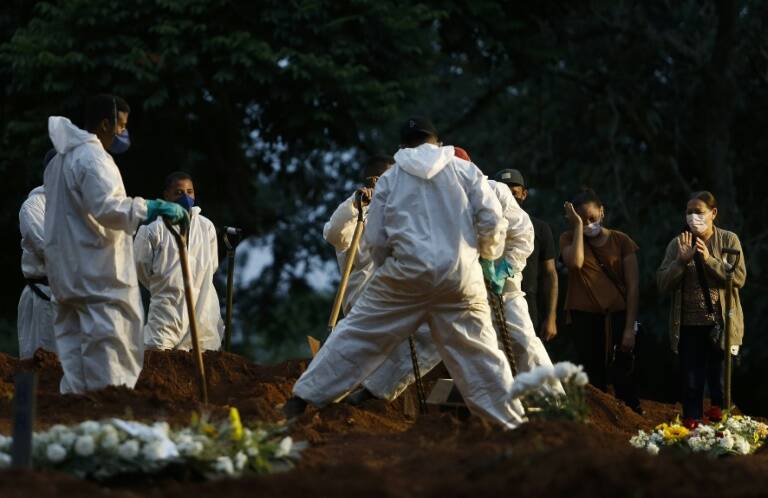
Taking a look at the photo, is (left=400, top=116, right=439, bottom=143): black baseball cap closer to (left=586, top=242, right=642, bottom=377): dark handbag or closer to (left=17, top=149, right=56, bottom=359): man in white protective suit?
(left=17, top=149, right=56, bottom=359): man in white protective suit

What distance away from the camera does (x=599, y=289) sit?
42.3ft

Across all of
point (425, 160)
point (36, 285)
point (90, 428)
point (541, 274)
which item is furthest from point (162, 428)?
point (541, 274)

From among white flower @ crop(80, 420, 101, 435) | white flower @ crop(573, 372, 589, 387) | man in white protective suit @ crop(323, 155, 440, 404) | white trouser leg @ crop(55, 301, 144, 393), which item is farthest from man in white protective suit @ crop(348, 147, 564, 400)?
white flower @ crop(80, 420, 101, 435)

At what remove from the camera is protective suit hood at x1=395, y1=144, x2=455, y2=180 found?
9.55 m

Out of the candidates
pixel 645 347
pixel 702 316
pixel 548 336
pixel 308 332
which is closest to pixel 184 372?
pixel 548 336

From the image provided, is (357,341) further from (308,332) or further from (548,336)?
(308,332)

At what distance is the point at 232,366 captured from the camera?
507 inches

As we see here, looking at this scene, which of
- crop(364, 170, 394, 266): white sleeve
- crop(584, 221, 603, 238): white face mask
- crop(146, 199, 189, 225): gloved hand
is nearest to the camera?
crop(146, 199, 189, 225): gloved hand

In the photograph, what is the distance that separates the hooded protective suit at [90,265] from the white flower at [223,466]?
2.51m

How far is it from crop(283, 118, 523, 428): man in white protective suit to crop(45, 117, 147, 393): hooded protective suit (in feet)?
3.58

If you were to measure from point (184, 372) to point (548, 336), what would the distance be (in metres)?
2.79

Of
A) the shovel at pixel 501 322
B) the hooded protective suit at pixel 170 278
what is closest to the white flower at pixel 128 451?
the shovel at pixel 501 322

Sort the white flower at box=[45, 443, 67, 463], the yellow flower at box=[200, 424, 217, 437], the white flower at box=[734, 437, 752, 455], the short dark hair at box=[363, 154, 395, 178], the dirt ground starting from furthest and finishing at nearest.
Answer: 1. the short dark hair at box=[363, 154, 395, 178]
2. the white flower at box=[734, 437, 752, 455]
3. the yellow flower at box=[200, 424, 217, 437]
4. the white flower at box=[45, 443, 67, 463]
5. the dirt ground

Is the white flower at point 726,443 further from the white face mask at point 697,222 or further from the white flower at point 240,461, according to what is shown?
the white flower at point 240,461
